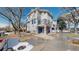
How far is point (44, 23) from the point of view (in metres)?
2.73

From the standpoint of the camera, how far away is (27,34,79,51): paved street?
2660 millimetres

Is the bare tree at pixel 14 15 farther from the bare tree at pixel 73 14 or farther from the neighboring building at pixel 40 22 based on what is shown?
the bare tree at pixel 73 14

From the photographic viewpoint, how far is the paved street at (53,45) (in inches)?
105

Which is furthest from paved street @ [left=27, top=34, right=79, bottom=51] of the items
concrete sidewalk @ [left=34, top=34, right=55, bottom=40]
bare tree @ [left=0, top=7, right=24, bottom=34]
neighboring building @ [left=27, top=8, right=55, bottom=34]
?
bare tree @ [left=0, top=7, right=24, bottom=34]

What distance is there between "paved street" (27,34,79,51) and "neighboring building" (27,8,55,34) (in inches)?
5.6

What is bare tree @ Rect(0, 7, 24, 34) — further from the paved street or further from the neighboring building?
the paved street

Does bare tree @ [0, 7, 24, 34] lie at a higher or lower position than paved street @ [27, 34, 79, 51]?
higher

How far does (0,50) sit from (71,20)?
1.07 metres

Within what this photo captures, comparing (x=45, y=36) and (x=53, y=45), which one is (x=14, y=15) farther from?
(x=53, y=45)
